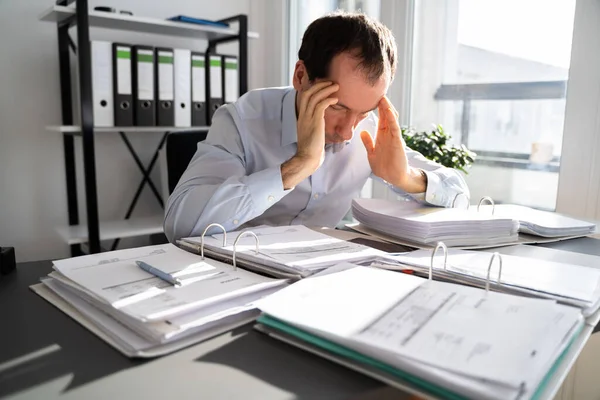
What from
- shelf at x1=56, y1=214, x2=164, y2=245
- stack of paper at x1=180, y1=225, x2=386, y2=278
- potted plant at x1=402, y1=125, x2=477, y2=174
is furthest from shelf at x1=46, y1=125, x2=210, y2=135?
stack of paper at x1=180, y1=225, x2=386, y2=278

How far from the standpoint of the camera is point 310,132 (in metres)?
1.16

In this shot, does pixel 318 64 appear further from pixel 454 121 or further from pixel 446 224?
pixel 454 121

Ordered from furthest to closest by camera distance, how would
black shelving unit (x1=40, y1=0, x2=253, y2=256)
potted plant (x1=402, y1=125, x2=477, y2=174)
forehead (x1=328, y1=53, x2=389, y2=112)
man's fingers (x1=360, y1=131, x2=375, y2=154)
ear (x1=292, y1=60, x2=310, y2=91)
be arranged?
1. black shelving unit (x1=40, y1=0, x2=253, y2=256)
2. potted plant (x1=402, y1=125, x2=477, y2=174)
3. man's fingers (x1=360, y1=131, x2=375, y2=154)
4. ear (x1=292, y1=60, x2=310, y2=91)
5. forehead (x1=328, y1=53, x2=389, y2=112)

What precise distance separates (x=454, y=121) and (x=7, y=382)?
1.94m

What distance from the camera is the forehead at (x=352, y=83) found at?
1120 mm

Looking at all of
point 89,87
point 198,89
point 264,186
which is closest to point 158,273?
point 264,186

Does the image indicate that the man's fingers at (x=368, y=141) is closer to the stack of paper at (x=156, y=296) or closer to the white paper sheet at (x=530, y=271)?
the white paper sheet at (x=530, y=271)

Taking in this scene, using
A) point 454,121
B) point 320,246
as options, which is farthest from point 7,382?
point 454,121

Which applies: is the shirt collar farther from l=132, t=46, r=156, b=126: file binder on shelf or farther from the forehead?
l=132, t=46, r=156, b=126: file binder on shelf

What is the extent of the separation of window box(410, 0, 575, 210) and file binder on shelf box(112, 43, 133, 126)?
1226 mm

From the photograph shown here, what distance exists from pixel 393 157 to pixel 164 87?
4.40 feet

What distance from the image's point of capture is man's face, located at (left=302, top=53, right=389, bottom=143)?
112cm

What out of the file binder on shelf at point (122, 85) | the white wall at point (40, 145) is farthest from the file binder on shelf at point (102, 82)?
the white wall at point (40, 145)

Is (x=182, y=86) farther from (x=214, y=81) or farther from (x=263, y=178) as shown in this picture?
(x=263, y=178)
